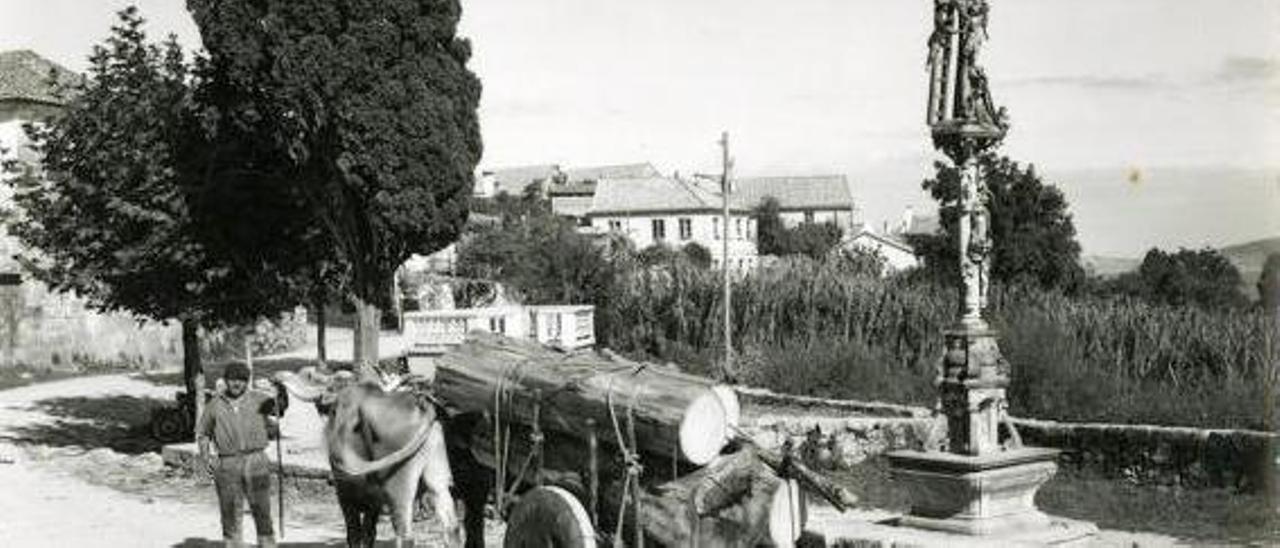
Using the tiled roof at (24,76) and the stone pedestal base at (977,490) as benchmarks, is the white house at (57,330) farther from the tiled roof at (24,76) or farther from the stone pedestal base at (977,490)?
the stone pedestal base at (977,490)

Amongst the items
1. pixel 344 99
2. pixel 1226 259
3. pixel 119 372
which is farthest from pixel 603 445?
pixel 1226 259

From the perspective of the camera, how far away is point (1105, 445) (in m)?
16.1

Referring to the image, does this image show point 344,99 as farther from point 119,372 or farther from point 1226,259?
point 1226,259

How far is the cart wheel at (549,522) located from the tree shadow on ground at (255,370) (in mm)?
22596

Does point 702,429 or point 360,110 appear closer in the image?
point 702,429

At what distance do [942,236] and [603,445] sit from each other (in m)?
35.8

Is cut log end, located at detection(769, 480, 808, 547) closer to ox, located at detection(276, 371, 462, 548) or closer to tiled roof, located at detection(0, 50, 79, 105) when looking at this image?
ox, located at detection(276, 371, 462, 548)

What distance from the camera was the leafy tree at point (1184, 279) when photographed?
40.8 m

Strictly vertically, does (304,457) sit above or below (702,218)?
below

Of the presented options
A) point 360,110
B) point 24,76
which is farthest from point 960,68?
point 24,76

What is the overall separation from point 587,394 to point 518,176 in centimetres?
11786

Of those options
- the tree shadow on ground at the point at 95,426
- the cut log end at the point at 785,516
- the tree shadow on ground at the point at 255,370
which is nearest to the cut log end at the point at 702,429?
the cut log end at the point at 785,516

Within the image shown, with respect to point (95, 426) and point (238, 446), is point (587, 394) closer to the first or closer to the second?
point (238, 446)

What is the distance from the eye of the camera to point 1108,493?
14.6 m
